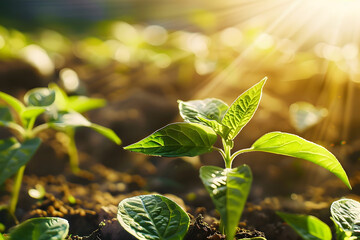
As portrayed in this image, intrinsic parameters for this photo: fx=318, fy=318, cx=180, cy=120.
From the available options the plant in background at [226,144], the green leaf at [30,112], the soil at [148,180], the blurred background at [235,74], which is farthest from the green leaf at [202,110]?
the blurred background at [235,74]

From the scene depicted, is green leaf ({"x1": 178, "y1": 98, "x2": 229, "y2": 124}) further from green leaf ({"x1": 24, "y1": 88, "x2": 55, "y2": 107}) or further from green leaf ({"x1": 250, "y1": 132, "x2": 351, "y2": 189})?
green leaf ({"x1": 24, "y1": 88, "x2": 55, "y2": 107})

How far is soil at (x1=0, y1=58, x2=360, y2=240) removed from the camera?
35.5 inches

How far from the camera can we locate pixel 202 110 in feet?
2.65

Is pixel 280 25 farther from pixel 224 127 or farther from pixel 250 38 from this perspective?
pixel 224 127

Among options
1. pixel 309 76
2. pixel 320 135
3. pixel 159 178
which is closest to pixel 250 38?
Answer: pixel 309 76

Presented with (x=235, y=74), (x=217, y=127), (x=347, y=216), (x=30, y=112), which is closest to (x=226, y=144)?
(x=217, y=127)

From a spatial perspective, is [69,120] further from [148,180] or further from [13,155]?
[148,180]

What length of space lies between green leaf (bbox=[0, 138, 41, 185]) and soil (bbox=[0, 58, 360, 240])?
0.15 m

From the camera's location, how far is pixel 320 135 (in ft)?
4.65

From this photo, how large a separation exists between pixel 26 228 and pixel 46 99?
18.2 inches

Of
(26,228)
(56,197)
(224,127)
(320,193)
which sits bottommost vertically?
(320,193)

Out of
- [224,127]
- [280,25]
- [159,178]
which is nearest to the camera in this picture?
[224,127]

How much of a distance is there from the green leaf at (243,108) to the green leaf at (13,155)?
1.80 ft

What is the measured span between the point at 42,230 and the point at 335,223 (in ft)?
1.95
